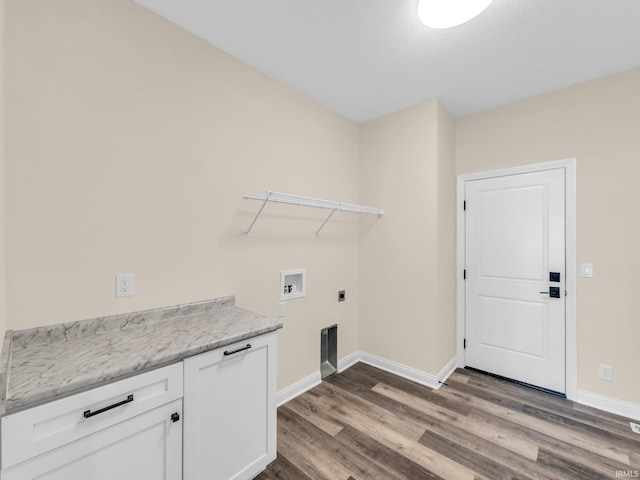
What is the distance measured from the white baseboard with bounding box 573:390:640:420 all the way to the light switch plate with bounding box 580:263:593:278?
0.97 m

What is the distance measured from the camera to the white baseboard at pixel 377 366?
7.94 feet

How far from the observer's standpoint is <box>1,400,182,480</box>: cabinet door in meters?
0.91

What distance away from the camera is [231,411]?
4.66 ft

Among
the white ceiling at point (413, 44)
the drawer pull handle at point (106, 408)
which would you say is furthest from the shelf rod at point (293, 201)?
the drawer pull handle at point (106, 408)

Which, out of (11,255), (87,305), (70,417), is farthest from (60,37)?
(70,417)

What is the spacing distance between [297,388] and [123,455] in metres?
1.59

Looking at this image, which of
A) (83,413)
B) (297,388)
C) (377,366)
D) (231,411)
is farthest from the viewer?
(377,366)

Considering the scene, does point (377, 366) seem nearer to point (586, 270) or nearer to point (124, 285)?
point (586, 270)

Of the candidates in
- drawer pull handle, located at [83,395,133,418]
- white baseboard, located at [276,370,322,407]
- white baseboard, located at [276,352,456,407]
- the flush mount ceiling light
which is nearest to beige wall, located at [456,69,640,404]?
white baseboard, located at [276,352,456,407]

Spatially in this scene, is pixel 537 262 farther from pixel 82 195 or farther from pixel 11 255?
pixel 11 255

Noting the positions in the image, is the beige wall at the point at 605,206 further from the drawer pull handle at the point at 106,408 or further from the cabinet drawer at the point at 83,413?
the drawer pull handle at the point at 106,408

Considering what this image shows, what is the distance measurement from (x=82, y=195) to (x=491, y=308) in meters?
3.41

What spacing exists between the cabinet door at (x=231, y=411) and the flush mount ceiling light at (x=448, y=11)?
6.62 ft

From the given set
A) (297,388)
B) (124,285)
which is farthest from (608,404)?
(124,285)
